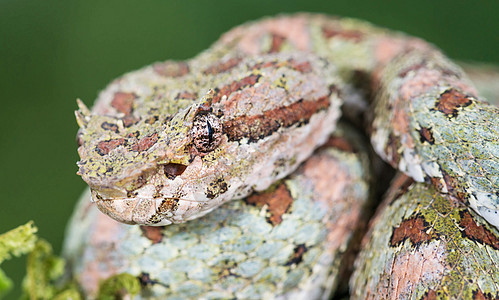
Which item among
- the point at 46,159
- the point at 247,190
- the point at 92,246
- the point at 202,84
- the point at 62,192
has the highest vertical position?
the point at 202,84

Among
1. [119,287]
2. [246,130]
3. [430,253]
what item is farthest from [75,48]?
[430,253]

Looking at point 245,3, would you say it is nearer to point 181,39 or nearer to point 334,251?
point 181,39

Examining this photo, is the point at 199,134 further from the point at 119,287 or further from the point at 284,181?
the point at 119,287

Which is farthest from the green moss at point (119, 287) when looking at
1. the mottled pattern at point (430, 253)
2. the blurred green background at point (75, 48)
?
the blurred green background at point (75, 48)

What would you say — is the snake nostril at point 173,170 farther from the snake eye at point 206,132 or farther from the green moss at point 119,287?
the green moss at point 119,287

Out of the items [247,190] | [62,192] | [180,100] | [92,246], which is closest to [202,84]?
[180,100]

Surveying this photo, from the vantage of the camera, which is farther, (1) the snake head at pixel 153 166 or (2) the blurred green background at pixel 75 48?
(2) the blurred green background at pixel 75 48
